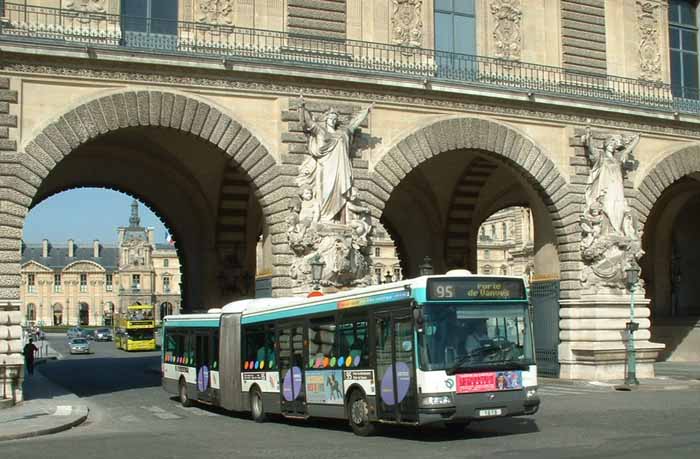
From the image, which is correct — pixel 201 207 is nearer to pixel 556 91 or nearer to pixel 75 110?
pixel 75 110

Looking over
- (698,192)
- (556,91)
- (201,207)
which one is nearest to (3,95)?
(201,207)

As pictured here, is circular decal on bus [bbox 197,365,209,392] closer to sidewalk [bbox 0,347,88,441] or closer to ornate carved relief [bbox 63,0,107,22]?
sidewalk [bbox 0,347,88,441]

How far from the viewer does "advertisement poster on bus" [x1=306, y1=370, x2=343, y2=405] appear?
662 inches

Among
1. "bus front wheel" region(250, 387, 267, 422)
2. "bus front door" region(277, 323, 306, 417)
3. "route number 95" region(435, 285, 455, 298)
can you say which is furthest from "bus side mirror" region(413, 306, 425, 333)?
"bus front wheel" region(250, 387, 267, 422)

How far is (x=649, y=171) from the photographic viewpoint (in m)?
28.2

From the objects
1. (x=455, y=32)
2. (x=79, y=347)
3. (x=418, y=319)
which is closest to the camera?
(x=418, y=319)

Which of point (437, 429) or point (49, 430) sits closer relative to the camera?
point (437, 429)

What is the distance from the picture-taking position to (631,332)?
25.7 metres

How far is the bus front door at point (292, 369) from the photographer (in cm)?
1802

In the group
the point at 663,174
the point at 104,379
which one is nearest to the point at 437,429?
the point at 663,174

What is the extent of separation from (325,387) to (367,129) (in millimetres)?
8859

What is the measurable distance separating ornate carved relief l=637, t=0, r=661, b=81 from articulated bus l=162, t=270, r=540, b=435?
617 inches

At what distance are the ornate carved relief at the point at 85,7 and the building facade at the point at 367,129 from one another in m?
0.05

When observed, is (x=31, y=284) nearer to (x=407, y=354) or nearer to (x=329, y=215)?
(x=329, y=215)
